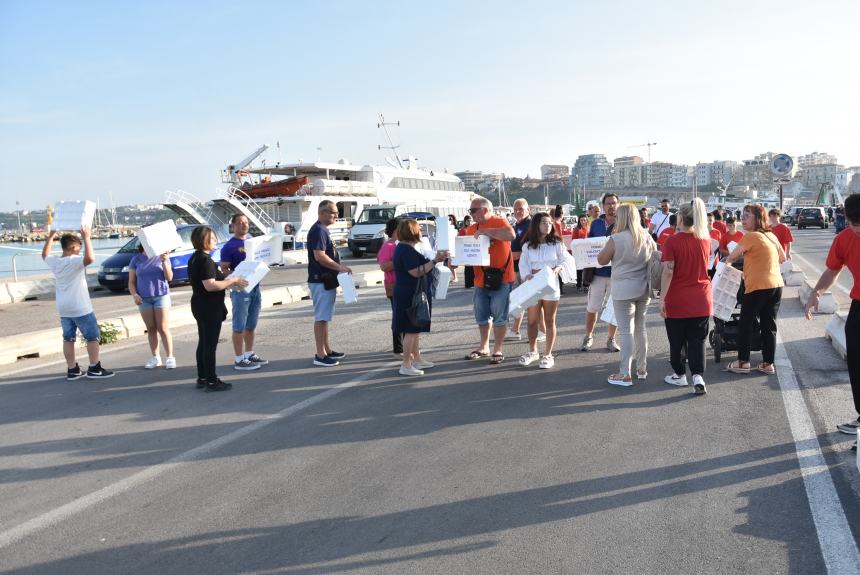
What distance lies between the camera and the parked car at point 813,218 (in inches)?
1758

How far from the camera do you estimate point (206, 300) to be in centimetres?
665

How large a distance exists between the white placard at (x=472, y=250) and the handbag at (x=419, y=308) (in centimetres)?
60

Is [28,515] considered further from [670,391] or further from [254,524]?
[670,391]

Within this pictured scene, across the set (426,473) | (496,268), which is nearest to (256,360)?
(496,268)

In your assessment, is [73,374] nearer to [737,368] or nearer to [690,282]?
[690,282]

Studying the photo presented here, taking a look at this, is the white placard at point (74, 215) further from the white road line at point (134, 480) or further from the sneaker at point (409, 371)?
the sneaker at point (409, 371)

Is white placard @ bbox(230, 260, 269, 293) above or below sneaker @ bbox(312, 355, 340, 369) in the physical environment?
above

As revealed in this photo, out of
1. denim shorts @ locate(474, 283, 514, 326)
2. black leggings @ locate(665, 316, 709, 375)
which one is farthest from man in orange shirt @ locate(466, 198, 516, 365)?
black leggings @ locate(665, 316, 709, 375)

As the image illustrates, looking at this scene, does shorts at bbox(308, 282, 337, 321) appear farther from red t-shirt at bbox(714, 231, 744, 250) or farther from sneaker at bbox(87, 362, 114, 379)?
red t-shirt at bbox(714, 231, 744, 250)

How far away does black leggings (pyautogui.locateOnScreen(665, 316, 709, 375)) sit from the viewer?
20.3ft

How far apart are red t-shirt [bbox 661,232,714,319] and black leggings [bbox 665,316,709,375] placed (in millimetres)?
83

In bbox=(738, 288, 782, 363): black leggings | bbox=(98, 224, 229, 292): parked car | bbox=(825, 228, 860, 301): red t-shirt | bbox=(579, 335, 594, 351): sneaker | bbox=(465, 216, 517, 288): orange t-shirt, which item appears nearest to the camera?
bbox=(825, 228, 860, 301): red t-shirt

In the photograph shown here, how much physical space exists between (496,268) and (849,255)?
357cm

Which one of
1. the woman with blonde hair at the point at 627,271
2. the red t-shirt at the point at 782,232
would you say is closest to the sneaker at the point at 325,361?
the woman with blonde hair at the point at 627,271
